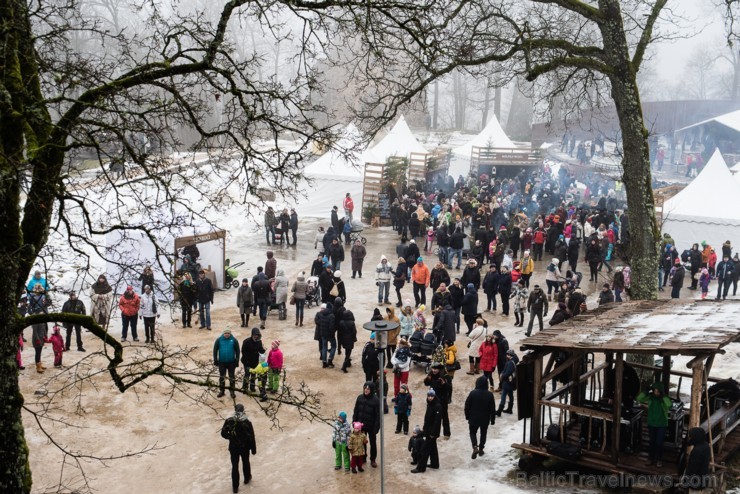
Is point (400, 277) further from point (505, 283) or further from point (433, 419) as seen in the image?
point (433, 419)

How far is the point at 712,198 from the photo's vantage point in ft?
82.9

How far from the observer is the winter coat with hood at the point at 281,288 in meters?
20.0

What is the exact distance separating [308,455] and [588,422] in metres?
4.25

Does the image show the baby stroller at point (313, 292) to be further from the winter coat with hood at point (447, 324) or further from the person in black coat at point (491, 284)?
the winter coat with hood at point (447, 324)

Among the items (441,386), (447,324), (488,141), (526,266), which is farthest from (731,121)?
(441,386)

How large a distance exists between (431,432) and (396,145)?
2619cm

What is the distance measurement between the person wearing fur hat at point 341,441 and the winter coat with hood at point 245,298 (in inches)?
273

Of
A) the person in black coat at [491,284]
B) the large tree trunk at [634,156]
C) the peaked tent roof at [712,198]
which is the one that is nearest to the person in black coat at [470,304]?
the person in black coat at [491,284]

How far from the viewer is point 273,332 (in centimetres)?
1923

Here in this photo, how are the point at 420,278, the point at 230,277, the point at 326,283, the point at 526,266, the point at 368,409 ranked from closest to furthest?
the point at 368,409 < the point at 326,283 < the point at 420,278 < the point at 526,266 < the point at 230,277

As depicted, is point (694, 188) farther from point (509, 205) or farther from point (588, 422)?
point (588, 422)

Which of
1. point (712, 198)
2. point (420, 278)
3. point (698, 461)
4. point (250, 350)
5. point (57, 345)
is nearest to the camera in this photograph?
point (698, 461)

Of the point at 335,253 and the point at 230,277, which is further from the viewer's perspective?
the point at 335,253

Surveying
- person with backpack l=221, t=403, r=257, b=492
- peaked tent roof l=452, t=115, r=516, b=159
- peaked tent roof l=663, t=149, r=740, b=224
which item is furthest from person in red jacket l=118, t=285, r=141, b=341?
peaked tent roof l=452, t=115, r=516, b=159
